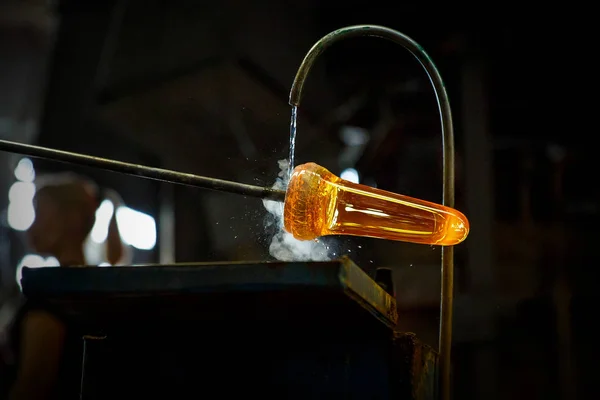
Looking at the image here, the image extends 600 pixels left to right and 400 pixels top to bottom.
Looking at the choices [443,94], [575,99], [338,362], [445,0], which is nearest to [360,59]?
[445,0]

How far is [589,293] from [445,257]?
2.15 metres

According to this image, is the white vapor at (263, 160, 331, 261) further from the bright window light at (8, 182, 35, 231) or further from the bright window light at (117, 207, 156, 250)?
the bright window light at (8, 182, 35, 231)

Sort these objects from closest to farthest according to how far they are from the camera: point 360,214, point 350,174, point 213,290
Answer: point 213,290 → point 360,214 → point 350,174

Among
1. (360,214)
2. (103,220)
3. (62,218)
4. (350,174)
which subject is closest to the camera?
(360,214)

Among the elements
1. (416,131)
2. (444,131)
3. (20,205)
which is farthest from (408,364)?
(20,205)

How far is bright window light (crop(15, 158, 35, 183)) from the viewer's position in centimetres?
479

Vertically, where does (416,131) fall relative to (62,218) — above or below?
above

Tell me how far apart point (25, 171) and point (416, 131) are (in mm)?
3570

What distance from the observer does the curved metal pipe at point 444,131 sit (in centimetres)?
136

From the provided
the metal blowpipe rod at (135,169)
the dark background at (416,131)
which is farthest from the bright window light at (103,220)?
the metal blowpipe rod at (135,169)

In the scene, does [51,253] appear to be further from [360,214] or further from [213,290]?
[213,290]

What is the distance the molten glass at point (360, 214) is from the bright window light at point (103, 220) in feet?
10.9

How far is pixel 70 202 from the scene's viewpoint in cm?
279

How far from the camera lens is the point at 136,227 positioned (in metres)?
4.45
